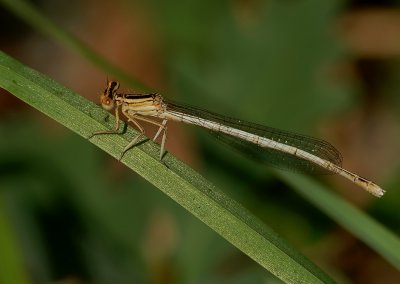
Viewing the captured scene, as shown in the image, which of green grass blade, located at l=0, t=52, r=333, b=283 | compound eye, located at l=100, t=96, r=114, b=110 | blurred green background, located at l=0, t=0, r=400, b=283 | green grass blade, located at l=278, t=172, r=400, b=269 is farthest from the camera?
blurred green background, located at l=0, t=0, r=400, b=283

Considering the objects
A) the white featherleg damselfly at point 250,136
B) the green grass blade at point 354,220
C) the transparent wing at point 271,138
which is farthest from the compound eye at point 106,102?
the green grass blade at point 354,220

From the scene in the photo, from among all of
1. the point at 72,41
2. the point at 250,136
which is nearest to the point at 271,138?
the point at 250,136

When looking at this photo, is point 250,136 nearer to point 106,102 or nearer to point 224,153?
point 224,153

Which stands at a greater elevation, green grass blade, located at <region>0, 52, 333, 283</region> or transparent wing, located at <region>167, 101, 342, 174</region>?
transparent wing, located at <region>167, 101, 342, 174</region>

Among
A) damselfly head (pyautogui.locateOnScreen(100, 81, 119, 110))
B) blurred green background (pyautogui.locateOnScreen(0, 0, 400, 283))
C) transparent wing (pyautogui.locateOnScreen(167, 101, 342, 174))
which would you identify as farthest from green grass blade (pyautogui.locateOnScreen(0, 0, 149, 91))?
blurred green background (pyautogui.locateOnScreen(0, 0, 400, 283))

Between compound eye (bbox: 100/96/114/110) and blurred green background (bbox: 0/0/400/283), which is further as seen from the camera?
blurred green background (bbox: 0/0/400/283)

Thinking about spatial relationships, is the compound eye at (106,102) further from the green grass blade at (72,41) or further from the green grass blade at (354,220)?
the green grass blade at (354,220)

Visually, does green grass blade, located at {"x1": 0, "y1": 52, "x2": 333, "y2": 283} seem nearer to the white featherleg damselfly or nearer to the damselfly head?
the damselfly head
